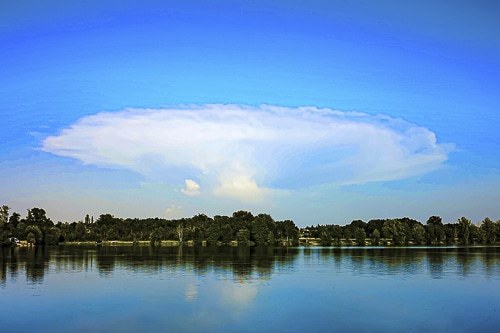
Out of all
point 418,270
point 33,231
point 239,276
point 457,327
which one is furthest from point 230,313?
point 33,231

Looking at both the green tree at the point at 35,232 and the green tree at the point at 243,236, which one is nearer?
the green tree at the point at 35,232

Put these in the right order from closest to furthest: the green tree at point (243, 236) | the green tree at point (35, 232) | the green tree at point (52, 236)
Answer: the green tree at point (35, 232), the green tree at point (52, 236), the green tree at point (243, 236)

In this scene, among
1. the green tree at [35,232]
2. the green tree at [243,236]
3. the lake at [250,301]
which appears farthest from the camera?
the green tree at [243,236]

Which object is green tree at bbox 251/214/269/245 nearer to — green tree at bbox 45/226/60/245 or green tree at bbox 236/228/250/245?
green tree at bbox 236/228/250/245

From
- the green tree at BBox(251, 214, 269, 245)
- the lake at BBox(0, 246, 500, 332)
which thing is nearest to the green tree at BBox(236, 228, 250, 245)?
the green tree at BBox(251, 214, 269, 245)

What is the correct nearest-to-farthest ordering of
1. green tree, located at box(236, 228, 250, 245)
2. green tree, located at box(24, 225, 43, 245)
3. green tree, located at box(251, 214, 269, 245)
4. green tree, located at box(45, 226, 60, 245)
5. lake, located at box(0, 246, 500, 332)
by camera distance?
lake, located at box(0, 246, 500, 332) < green tree, located at box(24, 225, 43, 245) < green tree, located at box(45, 226, 60, 245) < green tree, located at box(236, 228, 250, 245) < green tree, located at box(251, 214, 269, 245)

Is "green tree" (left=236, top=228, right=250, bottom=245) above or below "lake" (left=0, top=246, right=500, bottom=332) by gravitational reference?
below

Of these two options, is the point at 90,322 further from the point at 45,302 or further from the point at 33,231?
the point at 33,231

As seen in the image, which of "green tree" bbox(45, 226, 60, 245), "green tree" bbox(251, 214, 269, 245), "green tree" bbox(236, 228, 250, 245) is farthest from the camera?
"green tree" bbox(251, 214, 269, 245)

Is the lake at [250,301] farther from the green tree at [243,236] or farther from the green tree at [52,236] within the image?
the green tree at [52,236]

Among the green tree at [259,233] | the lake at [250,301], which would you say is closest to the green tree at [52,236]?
the green tree at [259,233]

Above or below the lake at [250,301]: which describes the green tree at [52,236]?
below

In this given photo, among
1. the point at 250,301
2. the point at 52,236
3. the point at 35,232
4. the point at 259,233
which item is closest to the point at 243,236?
the point at 259,233

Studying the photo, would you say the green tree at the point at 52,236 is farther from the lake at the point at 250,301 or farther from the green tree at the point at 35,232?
the lake at the point at 250,301
